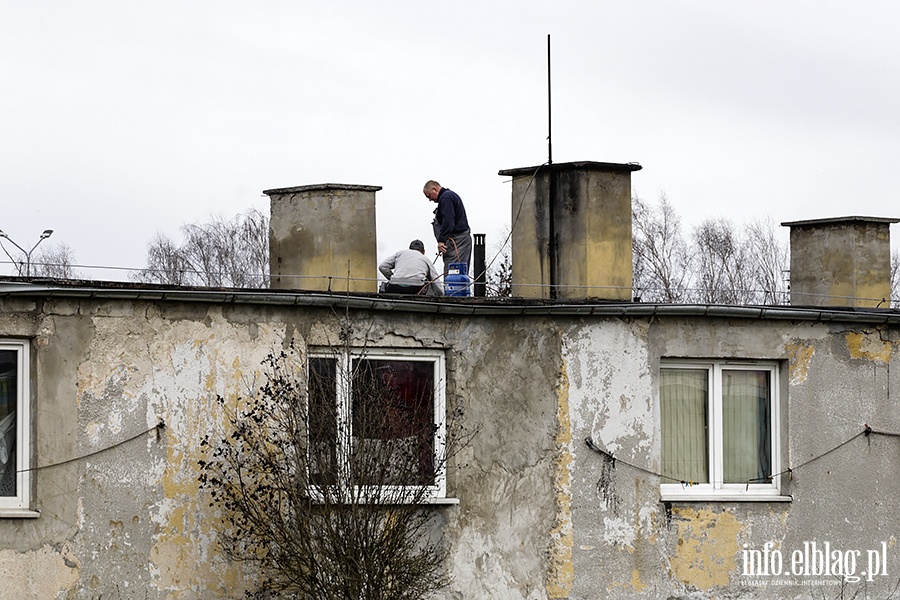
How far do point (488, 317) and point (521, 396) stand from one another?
0.75 m

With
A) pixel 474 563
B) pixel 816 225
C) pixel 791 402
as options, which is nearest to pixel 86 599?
pixel 474 563

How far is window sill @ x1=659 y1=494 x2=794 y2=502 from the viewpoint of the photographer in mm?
12141

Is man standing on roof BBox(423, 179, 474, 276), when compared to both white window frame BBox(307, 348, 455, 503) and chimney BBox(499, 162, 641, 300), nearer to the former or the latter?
chimney BBox(499, 162, 641, 300)

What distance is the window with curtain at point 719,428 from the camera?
1245 centimetres

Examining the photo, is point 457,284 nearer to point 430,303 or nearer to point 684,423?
point 430,303

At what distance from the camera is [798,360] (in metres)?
12.6

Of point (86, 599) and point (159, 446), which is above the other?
point (159, 446)

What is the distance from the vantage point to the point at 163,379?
36.1 ft

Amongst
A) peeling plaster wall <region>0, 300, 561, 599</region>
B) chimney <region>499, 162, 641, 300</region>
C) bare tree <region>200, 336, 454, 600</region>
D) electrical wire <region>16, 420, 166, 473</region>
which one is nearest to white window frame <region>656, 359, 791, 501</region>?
chimney <region>499, 162, 641, 300</region>

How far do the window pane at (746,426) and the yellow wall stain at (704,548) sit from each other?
1.71ft

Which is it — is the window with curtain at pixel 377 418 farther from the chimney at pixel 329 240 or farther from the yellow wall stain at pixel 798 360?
the yellow wall stain at pixel 798 360

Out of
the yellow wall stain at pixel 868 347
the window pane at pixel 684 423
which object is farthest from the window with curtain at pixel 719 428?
the yellow wall stain at pixel 868 347

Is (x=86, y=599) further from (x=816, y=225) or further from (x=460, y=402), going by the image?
(x=816, y=225)

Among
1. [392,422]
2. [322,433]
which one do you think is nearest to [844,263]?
[392,422]
